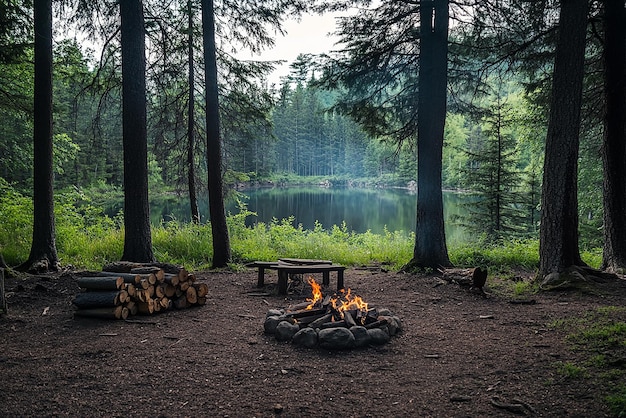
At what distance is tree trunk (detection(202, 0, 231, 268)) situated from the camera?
983 centimetres

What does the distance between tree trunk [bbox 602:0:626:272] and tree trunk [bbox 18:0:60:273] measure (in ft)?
36.4

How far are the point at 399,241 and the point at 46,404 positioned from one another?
37.0 feet

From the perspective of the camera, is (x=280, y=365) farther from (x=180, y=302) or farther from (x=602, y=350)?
(x=602, y=350)

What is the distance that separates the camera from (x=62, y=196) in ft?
49.6

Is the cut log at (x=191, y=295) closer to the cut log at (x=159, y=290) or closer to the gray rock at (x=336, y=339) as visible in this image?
the cut log at (x=159, y=290)

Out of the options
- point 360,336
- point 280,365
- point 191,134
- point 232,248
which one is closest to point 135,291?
point 280,365

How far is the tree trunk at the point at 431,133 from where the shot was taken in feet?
29.8

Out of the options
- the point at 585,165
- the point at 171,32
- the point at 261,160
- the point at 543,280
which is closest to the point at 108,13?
the point at 171,32

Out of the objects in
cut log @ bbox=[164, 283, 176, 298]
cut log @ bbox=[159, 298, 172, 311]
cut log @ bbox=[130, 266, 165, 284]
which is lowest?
cut log @ bbox=[159, 298, 172, 311]

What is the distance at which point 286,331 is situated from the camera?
5.23 m

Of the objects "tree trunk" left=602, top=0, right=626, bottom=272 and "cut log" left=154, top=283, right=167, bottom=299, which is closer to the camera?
"cut log" left=154, top=283, right=167, bottom=299

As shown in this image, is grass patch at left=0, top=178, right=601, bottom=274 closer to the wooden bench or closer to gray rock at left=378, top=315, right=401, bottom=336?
the wooden bench

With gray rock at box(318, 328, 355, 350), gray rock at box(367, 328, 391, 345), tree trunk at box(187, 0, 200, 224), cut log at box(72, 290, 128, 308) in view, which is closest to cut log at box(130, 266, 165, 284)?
cut log at box(72, 290, 128, 308)

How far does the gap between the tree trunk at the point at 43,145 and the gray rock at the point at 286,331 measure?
20.5 ft
